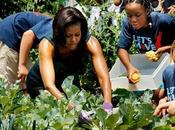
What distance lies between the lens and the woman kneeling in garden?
403 centimetres

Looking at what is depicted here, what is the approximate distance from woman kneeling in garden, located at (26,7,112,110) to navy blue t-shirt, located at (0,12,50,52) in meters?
0.45

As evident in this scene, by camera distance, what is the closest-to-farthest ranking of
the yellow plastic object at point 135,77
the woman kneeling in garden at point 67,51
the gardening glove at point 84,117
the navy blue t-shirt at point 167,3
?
the gardening glove at point 84,117, the woman kneeling in garden at point 67,51, the yellow plastic object at point 135,77, the navy blue t-shirt at point 167,3

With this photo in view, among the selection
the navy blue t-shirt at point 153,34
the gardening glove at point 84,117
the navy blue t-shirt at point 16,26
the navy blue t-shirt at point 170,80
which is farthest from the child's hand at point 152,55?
the gardening glove at point 84,117

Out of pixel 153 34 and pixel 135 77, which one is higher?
pixel 153 34

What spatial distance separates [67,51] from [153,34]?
2.94ft

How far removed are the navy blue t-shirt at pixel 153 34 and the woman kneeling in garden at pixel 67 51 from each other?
2.11ft

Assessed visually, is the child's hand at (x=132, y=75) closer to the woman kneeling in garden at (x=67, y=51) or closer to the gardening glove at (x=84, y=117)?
the woman kneeling in garden at (x=67, y=51)

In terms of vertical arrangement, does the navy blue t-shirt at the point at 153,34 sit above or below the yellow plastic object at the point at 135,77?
above

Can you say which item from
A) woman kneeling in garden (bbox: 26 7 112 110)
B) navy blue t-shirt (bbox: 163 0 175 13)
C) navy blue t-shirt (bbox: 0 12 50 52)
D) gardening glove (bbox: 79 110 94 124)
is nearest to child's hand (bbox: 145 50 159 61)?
woman kneeling in garden (bbox: 26 7 112 110)

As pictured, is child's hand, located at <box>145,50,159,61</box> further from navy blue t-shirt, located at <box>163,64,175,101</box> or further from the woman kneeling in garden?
the woman kneeling in garden

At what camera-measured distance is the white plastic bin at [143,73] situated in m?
4.88

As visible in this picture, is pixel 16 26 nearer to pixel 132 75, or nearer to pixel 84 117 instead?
pixel 132 75

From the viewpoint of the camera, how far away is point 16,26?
4.91m

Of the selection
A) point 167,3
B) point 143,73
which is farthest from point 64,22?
point 167,3
